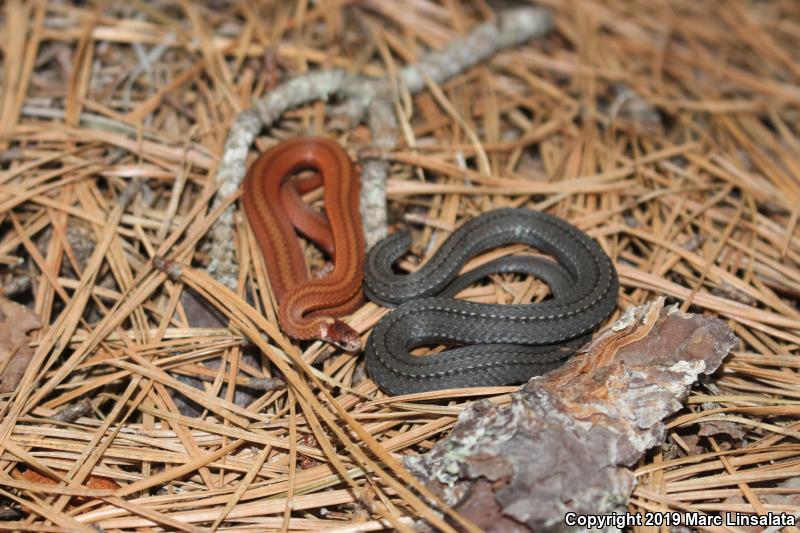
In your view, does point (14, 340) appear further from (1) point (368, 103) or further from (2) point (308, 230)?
(1) point (368, 103)

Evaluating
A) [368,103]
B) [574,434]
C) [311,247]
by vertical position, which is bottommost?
[574,434]

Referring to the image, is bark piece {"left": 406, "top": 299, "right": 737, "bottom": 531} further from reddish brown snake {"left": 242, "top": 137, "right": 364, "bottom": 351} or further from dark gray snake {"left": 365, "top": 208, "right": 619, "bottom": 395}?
reddish brown snake {"left": 242, "top": 137, "right": 364, "bottom": 351}

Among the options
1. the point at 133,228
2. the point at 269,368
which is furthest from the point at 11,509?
the point at 133,228

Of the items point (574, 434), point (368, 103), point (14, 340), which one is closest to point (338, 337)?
point (574, 434)

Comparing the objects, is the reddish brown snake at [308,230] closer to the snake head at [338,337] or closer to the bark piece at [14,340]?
the snake head at [338,337]

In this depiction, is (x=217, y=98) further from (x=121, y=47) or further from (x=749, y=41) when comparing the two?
(x=749, y=41)
